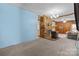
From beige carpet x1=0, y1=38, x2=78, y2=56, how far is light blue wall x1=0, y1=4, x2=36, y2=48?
0.28 meters

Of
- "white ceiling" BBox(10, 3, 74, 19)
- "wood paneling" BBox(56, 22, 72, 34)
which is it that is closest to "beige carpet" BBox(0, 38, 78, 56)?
"wood paneling" BBox(56, 22, 72, 34)

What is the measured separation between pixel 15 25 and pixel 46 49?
1.31 m

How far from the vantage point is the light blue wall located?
4055 millimetres

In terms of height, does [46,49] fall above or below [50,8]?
below

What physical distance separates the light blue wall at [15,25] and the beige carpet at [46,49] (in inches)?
11.1

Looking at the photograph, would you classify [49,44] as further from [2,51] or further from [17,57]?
[2,51]

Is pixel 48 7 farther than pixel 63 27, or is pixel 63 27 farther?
pixel 48 7

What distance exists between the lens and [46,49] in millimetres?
3822

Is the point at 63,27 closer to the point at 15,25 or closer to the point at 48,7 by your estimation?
the point at 48,7


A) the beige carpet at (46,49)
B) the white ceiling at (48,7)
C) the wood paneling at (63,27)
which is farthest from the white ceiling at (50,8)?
the beige carpet at (46,49)

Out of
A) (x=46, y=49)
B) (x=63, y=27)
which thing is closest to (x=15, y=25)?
(x=46, y=49)

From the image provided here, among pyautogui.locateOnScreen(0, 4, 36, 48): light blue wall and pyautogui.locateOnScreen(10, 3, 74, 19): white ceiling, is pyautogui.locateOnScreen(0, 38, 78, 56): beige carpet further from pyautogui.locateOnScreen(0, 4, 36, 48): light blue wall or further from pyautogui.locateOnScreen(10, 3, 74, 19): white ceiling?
pyautogui.locateOnScreen(10, 3, 74, 19): white ceiling

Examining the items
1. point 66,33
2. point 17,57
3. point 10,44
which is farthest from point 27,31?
point 66,33

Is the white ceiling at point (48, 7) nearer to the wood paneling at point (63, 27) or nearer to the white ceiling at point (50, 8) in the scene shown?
the white ceiling at point (50, 8)
